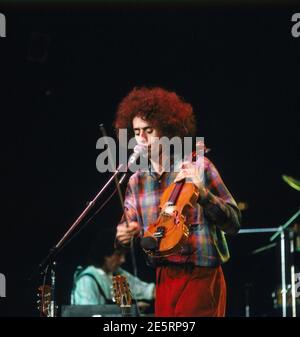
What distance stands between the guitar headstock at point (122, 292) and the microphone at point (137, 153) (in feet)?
1.93

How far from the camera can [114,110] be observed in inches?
161

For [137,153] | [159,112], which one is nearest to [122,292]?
[137,153]

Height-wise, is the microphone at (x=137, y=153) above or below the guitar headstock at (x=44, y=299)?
above

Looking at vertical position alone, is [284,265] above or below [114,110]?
below

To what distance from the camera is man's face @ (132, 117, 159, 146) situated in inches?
154

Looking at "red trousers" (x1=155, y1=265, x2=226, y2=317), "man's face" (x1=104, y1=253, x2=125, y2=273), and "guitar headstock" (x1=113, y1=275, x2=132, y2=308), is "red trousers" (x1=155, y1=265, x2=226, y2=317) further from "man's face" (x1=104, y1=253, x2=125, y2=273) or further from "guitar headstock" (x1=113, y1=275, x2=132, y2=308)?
"man's face" (x1=104, y1=253, x2=125, y2=273)

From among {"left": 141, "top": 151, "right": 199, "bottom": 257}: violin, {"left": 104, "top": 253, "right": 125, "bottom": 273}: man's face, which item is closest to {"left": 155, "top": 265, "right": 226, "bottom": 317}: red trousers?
{"left": 141, "top": 151, "right": 199, "bottom": 257}: violin

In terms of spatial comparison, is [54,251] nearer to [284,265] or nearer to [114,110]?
[114,110]

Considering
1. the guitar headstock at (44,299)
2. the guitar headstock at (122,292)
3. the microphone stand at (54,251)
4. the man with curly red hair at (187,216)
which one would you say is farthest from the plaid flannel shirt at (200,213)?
the guitar headstock at (44,299)

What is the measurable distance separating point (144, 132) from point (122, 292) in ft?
2.77

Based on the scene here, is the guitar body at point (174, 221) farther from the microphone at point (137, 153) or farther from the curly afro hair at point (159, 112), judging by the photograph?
the curly afro hair at point (159, 112)

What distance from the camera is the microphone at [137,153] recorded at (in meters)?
3.82

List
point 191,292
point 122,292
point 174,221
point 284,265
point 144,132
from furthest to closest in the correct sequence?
1. point 284,265
2. point 144,132
3. point 122,292
4. point 191,292
5. point 174,221
